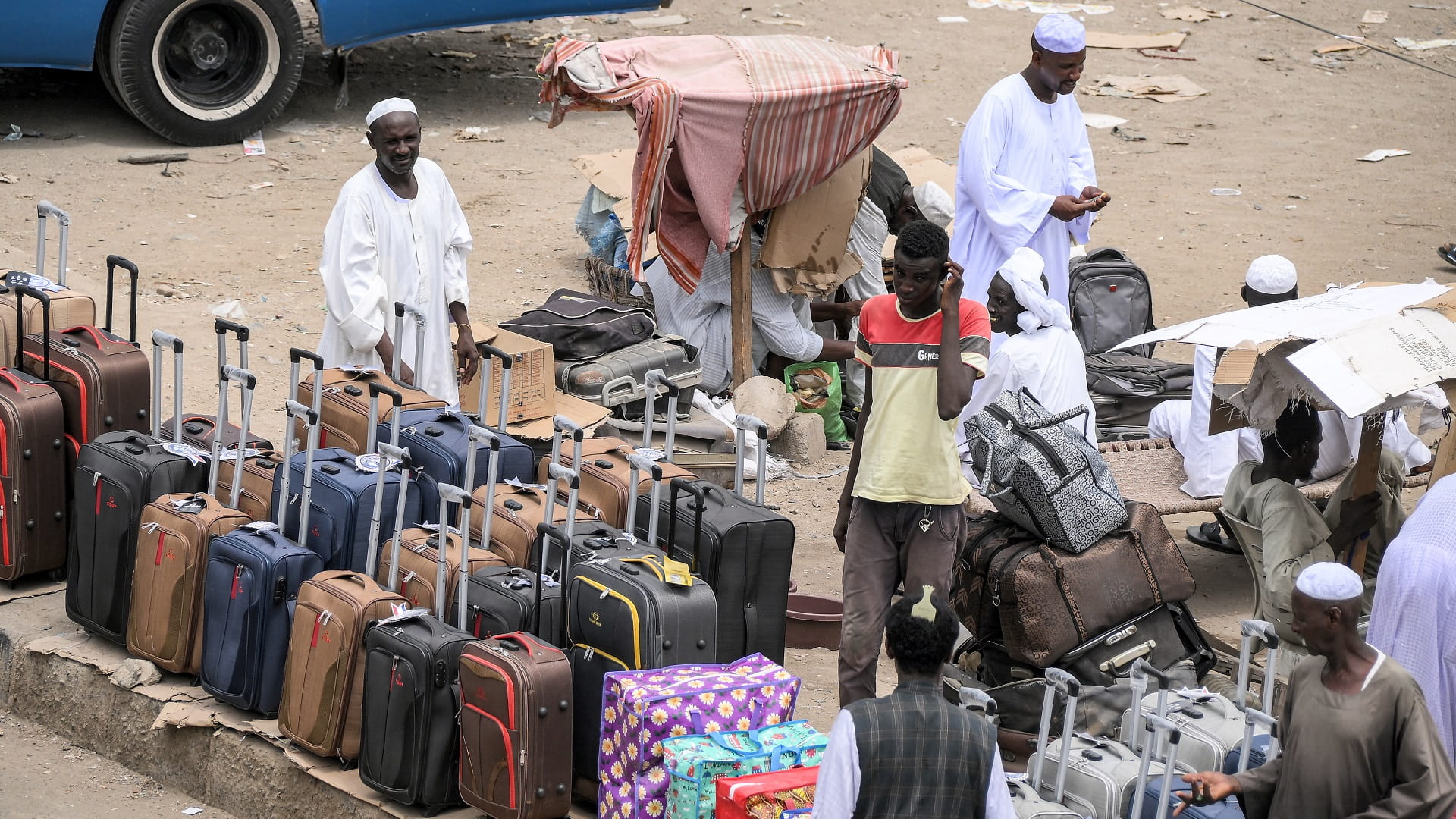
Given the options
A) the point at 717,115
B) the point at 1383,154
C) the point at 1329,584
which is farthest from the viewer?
the point at 1383,154

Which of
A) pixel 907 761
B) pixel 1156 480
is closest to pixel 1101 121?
pixel 1156 480

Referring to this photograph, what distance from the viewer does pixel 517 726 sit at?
4.32 m

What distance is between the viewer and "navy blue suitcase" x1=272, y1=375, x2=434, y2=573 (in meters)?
5.08

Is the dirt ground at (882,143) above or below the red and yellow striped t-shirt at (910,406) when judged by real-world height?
below

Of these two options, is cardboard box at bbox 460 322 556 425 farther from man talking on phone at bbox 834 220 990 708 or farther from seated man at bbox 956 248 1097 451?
man talking on phone at bbox 834 220 990 708

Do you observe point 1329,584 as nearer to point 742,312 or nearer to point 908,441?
point 908,441

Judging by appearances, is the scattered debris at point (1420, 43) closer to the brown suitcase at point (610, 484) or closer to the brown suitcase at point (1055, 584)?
the brown suitcase at point (1055, 584)

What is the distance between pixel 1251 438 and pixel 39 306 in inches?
173

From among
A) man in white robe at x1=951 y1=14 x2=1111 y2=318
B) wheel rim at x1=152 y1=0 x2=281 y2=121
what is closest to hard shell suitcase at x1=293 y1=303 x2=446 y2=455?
man in white robe at x1=951 y1=14 x2=1111 y2=318

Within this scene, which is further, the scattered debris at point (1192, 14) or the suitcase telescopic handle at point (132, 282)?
the scattered debris at point (1192, 14)

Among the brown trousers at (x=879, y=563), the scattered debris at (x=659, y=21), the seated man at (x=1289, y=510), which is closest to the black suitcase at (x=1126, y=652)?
the seated man at (x=1289, y=510)

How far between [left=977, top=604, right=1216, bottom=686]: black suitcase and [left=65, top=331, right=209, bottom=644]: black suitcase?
262 centimetres

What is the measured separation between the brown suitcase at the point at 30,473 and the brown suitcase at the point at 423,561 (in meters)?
1.45

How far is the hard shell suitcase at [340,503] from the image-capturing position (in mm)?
5086
